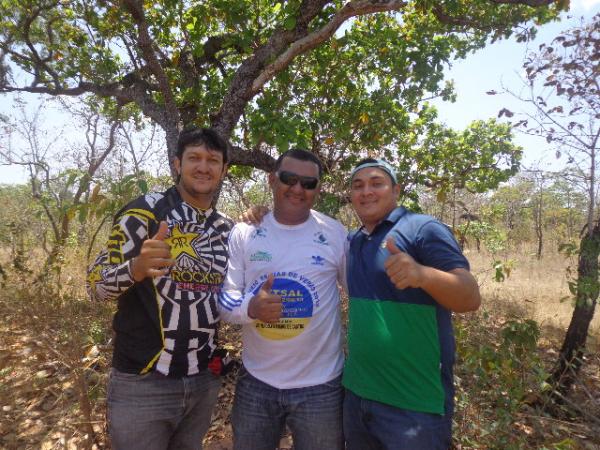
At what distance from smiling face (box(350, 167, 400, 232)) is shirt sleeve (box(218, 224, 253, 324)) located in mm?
655

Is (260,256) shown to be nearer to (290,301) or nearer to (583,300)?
(290,301)

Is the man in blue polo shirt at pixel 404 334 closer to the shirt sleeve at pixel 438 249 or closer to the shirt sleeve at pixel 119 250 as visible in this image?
the shirt sleeve at pixel 438 249

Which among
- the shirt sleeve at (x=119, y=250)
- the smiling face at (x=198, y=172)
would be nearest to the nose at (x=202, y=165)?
the smiling face at (x=198, y=172)

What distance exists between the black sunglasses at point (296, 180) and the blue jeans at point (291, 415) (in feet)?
3.32

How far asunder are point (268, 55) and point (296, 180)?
2713mm

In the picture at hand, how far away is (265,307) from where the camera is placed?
179 centimetres

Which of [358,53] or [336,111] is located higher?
[358,53]

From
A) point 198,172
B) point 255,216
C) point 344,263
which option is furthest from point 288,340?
point 198,172

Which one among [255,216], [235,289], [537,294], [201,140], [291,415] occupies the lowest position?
[537,294]

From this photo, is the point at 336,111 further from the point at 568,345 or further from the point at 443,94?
the point at 568,345

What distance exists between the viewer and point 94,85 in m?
5.73

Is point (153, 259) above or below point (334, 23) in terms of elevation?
below

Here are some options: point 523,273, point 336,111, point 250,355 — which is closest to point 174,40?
point 336,111

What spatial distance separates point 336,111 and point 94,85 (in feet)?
11.4
